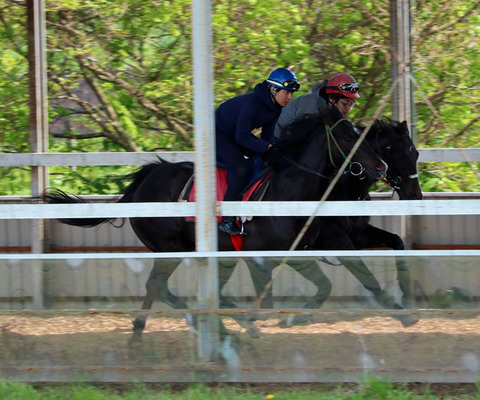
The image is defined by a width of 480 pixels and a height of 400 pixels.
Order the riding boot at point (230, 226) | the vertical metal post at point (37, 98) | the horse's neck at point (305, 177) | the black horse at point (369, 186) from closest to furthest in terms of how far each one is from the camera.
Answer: the riding boot at point (230, 226), the horse's neck at point (305, 177), the black horse at point (369, 186), the vertical metal post at point (37, 98)

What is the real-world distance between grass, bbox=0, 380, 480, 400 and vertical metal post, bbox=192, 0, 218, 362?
276 millimetres

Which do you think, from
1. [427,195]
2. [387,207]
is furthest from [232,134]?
[427,195]

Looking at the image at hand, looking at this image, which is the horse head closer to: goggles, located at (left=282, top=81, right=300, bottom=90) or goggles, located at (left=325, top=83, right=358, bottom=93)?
goggles, located at (left=325, top=83, right=358, bottom=93)

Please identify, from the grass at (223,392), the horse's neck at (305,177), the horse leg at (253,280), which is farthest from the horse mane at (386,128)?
the grass at (223,392)

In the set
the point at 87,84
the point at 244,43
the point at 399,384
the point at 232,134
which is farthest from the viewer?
the point at 87,84

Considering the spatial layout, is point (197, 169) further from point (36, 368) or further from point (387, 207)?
point (36, 368)

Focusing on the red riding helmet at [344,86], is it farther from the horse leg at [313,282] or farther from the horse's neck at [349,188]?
the horse leg at [313,282]

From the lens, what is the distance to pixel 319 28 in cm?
1080

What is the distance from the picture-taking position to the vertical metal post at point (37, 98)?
24.7ft

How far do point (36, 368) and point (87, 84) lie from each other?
7.75m

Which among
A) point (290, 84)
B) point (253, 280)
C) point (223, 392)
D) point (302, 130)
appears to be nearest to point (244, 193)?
point (302, 130)

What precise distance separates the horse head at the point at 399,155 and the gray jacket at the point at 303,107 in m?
0.56

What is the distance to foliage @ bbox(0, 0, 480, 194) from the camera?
10.5m

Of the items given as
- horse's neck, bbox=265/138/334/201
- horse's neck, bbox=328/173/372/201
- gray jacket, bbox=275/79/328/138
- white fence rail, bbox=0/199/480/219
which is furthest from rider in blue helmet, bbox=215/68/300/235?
white fence rail, bbox=0/199/480/219
